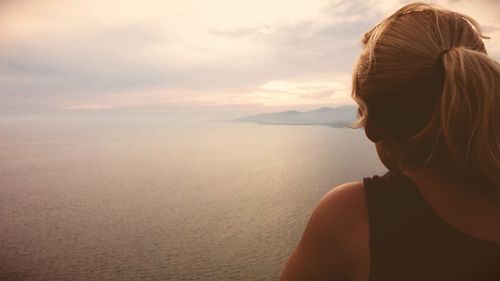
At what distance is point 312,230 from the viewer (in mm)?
1120

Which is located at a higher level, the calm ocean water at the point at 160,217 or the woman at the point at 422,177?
the woman at the point at 422,177

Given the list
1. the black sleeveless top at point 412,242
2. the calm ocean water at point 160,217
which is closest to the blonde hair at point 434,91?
the black sleeveless top at point 412,242

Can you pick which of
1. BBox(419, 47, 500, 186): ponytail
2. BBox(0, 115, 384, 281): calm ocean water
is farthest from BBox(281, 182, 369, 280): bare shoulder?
BBox(0, 115, 384, 281): calm ocean water

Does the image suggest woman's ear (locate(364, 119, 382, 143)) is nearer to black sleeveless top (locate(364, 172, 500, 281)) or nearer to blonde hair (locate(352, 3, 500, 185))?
blonde hair (locate(352, 3, 500, 185))

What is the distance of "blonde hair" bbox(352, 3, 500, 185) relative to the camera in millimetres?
1058

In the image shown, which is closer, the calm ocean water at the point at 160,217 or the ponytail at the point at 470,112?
the ponytail at the point at 470,112

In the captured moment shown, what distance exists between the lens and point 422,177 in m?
1.15

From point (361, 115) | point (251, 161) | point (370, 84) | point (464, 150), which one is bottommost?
point (251, 161)

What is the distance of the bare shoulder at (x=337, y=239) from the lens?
1080 mm

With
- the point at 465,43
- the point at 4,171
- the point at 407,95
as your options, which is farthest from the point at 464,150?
the point at 4,171

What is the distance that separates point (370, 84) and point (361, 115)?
0.53 ft

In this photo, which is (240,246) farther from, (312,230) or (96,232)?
(312,230)

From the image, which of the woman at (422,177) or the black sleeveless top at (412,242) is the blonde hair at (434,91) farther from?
the black sleeveless top at (412,242)

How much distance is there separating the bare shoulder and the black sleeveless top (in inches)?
1.2
